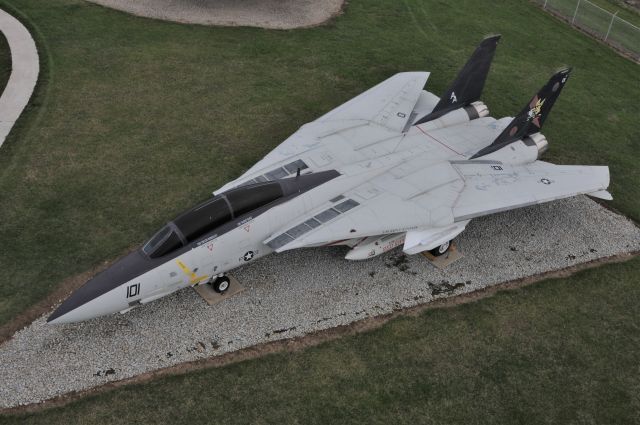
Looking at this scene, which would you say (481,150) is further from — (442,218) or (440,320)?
(440,320)

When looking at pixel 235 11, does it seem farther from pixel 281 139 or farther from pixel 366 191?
pixel 366 191

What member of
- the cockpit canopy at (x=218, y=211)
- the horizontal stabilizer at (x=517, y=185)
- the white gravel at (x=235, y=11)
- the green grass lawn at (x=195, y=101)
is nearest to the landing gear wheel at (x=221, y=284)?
the cockpit canopy at (x=218, y=211)

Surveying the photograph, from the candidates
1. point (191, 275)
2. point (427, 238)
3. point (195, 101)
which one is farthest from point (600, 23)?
point (191, 275)

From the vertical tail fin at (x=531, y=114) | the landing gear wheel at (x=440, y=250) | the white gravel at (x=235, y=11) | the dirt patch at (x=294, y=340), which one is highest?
the vertical tail fin at (x=531, y=114)

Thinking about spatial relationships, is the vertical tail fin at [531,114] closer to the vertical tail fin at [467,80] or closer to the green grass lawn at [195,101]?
the vertical tail fin at [467,80]

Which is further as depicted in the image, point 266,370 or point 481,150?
point 481,150

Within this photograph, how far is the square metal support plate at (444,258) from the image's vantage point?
17.0 meters

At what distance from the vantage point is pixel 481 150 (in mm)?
18750

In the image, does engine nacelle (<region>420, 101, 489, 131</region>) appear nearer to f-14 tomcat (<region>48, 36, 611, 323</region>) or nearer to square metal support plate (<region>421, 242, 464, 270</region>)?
f-14 tomcat (<region>48, 36, 611, 323</region>)

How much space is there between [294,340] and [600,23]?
32366 mm

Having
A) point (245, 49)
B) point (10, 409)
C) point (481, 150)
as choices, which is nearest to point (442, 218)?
point (481, 150)

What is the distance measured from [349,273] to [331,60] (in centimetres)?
1462

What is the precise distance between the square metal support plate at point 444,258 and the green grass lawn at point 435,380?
5.59ft

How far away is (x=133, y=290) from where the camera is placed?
1331cm
